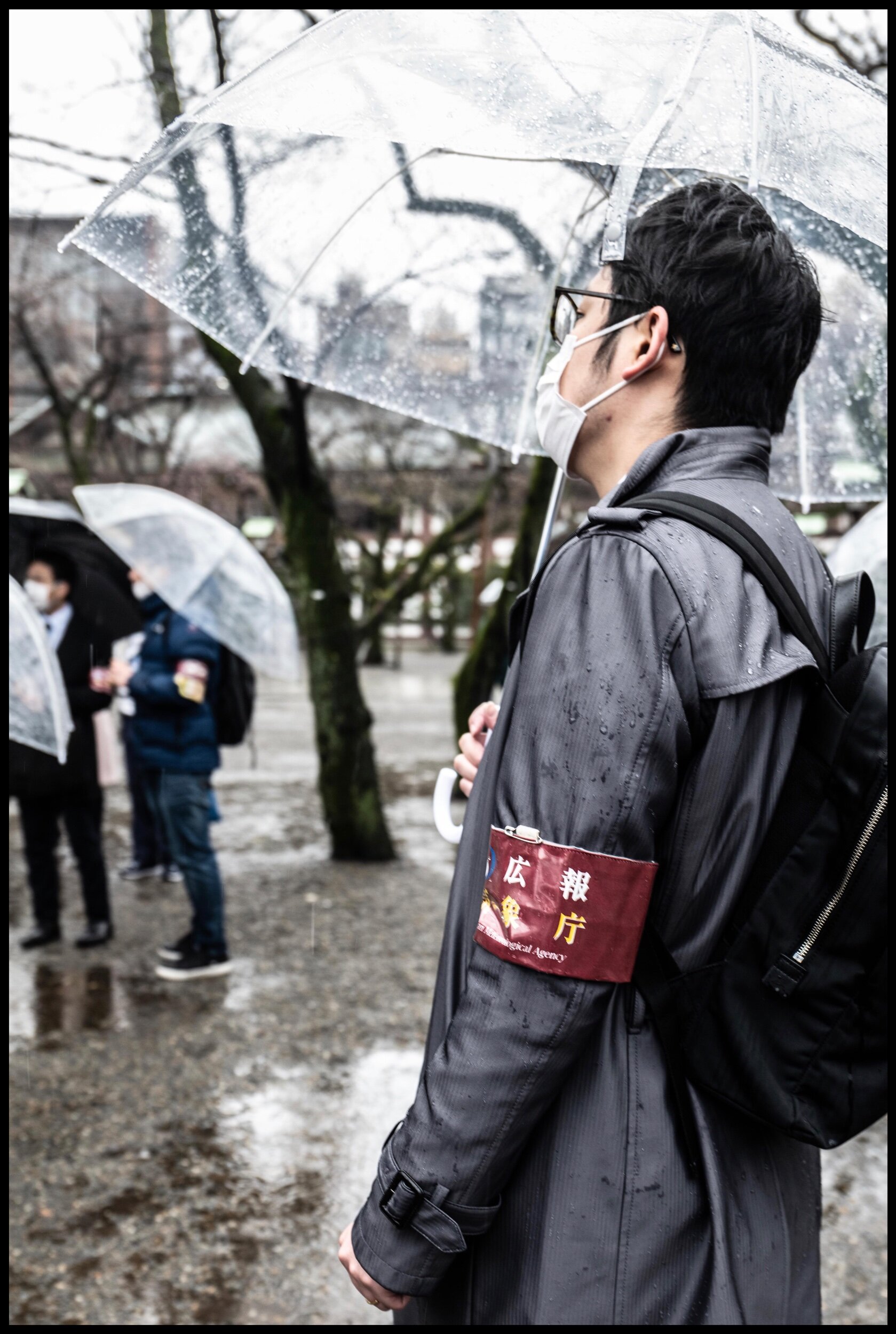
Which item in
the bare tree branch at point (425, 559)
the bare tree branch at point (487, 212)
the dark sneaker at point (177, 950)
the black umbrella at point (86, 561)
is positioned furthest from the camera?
the bare tree branch at point (425, 559)

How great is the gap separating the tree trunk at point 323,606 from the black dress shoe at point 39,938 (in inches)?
86.2

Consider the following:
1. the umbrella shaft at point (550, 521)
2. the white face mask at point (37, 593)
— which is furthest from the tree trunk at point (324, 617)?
the umbrella shaft at point (550, 521)

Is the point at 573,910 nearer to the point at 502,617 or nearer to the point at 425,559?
the point at 502,617

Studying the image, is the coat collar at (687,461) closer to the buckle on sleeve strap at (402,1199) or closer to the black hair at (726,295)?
the black hair at (726,295)

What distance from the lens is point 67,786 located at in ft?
18.5

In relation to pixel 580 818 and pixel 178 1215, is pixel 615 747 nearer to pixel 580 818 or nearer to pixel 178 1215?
pixel 580 818

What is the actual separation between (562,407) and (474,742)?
0.53 meters

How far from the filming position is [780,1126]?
4.19 feet

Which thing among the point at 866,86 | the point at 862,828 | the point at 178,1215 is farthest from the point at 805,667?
the point at 178,1215

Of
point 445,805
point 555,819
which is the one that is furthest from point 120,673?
point 555,819

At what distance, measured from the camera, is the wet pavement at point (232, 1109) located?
3.12 meters

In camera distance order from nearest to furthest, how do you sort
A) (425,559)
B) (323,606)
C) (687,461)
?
1. (687,461)
2. (323,606)
3. (425,559)

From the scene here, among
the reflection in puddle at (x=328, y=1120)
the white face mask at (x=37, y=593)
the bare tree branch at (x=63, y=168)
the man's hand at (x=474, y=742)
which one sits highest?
the bare tree branch at (x=63, y=168)

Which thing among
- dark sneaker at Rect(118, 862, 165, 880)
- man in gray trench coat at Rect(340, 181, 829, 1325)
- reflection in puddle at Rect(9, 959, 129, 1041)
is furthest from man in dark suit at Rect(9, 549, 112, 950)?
man in gray trench coat at Rect(340, 181, 829, 1325)
